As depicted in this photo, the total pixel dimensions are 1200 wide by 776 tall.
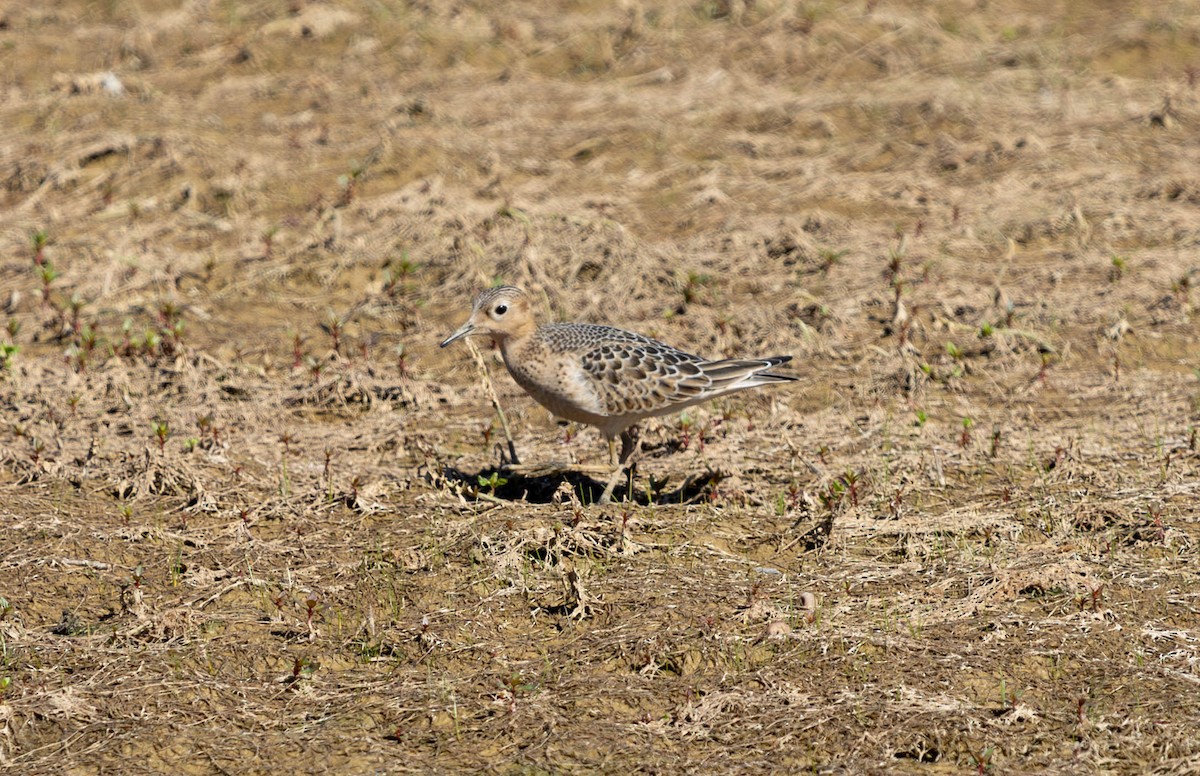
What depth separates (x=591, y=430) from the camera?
10.1 meters

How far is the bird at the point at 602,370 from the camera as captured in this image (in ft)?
28.3

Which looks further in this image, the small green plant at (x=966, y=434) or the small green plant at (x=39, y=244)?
the small green plant at (x=39, y=244)

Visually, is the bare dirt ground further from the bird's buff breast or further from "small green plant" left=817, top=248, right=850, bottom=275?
the bird's buff breast

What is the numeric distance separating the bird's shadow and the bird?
0.60 ft

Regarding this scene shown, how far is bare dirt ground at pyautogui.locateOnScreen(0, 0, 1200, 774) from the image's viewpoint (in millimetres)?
6672

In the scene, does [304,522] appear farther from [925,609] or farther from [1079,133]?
[1079,133]

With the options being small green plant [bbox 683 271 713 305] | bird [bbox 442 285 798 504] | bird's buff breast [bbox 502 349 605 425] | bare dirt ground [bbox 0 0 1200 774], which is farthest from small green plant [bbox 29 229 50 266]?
small green plant [bbox 683 271 713 305]

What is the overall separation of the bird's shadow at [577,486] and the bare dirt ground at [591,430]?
1.3 inches

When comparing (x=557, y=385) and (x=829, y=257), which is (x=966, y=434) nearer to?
(x=557, y=385)

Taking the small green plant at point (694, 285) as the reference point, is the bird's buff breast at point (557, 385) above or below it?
above

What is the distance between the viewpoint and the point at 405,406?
1041 cm

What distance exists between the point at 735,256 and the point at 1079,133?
196 inches

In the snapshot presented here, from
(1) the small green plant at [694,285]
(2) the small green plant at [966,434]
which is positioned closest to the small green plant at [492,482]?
(2) the small green plant at [966,434]

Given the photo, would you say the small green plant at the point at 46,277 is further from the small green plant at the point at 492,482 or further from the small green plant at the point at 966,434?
the small green plant at the point at 966,434
